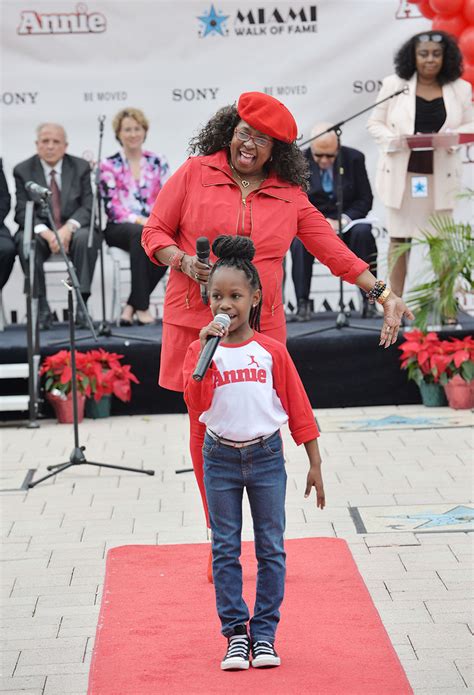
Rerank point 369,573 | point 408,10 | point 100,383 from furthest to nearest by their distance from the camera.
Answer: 1. point 408,10
2. point 100,383
3. point 369,573

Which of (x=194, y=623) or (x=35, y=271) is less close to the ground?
(x=35, y=271)

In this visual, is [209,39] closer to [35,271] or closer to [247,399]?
[35,271]

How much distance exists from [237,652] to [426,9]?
7039mm

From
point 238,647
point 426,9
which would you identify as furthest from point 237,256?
point 426,9

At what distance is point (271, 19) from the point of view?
10180mm

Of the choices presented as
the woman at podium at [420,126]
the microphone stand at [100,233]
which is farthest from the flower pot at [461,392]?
the microphone stand at [100,233]

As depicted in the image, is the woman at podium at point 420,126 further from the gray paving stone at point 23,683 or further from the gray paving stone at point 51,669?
the gray paving stone at point 23,683

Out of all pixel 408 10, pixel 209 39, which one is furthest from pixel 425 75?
pixel 209 39

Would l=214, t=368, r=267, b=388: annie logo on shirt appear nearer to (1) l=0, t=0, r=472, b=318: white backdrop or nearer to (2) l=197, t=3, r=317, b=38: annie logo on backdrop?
(1) l=0, t=0, r=472, b=318: white backdrop

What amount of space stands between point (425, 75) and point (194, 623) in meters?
5.50

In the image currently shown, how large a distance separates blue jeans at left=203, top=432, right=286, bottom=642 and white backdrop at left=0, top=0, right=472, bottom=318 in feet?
20.9

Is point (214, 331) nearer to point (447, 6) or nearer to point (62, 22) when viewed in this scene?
point (447, 6)

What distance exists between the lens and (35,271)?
355 inches

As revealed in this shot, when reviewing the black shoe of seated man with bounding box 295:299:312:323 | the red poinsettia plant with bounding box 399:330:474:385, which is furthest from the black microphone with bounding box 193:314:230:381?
the black shoe of seated man with bounding box 295:299:312:323
